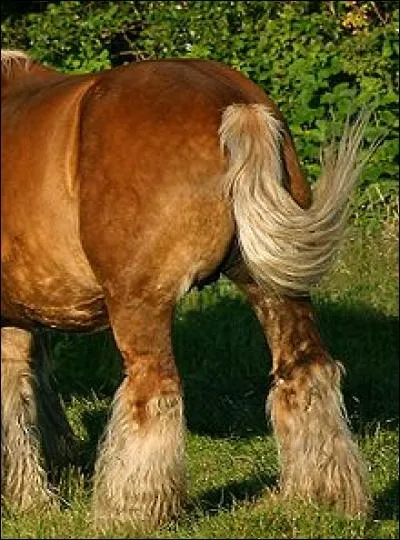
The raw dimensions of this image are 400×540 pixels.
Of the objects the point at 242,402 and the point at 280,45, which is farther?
the point at 280,45

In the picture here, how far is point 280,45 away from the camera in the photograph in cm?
1241

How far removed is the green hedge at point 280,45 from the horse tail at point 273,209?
6.32 meters

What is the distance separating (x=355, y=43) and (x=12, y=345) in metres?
7.22

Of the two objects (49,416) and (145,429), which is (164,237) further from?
(49,416)

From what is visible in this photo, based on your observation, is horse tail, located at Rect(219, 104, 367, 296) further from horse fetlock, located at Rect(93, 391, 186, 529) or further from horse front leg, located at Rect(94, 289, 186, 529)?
horse fetlock, located at Rect(93, 391, 186, 529)

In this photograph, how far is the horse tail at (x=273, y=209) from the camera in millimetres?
4891

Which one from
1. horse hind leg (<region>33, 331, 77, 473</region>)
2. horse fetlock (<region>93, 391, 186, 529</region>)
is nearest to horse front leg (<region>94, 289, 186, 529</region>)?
horse fetlock (<region>93, 391, 186, 529</region>)

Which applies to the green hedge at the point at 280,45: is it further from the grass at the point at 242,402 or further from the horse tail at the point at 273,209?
the horse tail at the point at 273,209

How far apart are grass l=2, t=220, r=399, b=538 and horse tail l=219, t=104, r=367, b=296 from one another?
0.85m

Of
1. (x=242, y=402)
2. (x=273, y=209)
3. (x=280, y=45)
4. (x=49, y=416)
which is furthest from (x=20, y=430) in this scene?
(x=280, y=45)

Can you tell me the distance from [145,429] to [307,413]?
67 cm

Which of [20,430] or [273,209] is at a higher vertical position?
[273,209]

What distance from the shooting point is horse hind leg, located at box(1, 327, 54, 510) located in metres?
5.51

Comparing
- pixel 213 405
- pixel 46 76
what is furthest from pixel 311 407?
pixel 213 405
